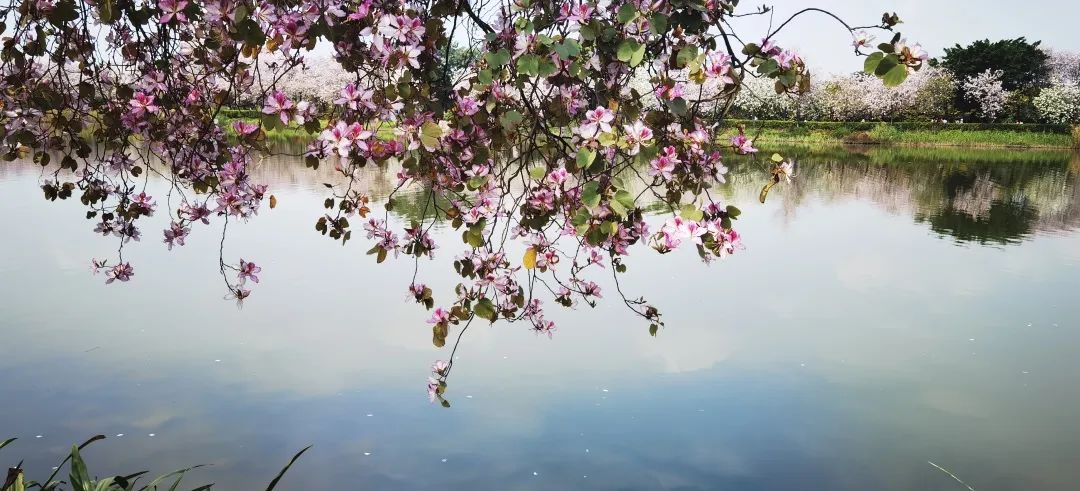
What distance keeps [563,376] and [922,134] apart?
33514 millimetres

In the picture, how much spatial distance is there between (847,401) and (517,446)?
1.97 m

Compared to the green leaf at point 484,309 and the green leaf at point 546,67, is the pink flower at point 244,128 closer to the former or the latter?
the green leaf at point 484,309

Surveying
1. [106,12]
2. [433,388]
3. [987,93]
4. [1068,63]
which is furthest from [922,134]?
[106,12]

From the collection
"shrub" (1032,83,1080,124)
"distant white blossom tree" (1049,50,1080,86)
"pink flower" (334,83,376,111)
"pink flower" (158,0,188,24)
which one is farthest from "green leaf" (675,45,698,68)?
"distant white blossom tree" (1049,50,1080,86)

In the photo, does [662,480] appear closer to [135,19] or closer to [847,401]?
[847,401]

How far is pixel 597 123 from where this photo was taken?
1.89m

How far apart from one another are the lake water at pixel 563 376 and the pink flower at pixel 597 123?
2.40 m

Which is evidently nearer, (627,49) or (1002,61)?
(627,49)

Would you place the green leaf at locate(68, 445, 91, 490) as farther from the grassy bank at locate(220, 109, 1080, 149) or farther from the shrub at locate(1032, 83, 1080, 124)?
the shrub at locate(1032, 83, 1080, 124)

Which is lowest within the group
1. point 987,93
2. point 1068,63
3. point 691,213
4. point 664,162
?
point 691,213

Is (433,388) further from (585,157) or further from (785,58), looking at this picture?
(785,58)

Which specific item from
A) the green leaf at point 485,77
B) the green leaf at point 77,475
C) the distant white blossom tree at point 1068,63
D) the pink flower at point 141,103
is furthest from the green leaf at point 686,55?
the distant white blossom tree at point 1068,63

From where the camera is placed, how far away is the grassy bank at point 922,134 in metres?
34.0

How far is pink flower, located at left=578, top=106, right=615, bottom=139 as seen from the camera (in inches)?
73.8
